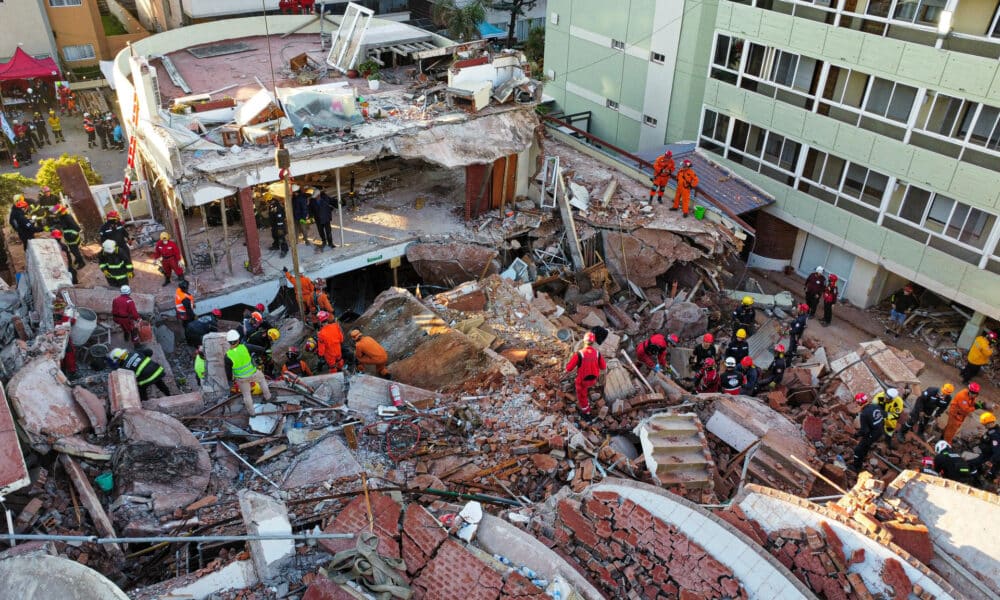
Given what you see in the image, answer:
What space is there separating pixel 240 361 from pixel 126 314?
3498mm

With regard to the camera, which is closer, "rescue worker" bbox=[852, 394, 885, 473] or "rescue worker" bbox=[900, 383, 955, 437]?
"rescue worker" bbox=[852, 394, 885, 473]

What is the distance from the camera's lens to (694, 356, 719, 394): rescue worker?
12.9 meters

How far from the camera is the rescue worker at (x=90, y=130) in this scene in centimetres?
2597

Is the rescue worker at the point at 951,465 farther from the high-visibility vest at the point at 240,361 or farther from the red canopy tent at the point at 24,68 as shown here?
the red canopy tent at the point at 24,68

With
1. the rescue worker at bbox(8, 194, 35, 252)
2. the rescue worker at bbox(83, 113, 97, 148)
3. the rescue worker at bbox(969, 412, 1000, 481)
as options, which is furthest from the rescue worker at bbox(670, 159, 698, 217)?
the rescue worker at bbox(83, 113, 97, 148)

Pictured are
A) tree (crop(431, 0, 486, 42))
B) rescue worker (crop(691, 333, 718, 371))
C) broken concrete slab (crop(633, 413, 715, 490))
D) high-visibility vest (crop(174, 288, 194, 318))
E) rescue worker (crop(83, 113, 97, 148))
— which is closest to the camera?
broken concrete slab (crop(633, 413, 715, 490))

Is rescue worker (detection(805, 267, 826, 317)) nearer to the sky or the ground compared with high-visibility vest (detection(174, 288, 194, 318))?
nearer to the ground

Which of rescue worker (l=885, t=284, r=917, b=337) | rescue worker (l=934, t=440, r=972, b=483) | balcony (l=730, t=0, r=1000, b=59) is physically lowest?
rescue worker (l=885, t=284, r=917, b=337)

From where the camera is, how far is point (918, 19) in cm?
1558

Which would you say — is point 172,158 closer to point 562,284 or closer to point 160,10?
point 562,284

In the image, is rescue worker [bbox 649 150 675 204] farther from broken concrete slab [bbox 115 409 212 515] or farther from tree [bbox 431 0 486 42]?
tree [bbox 431 0 486 42]

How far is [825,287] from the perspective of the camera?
1784 centimetres

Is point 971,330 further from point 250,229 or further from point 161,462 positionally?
point 161,462

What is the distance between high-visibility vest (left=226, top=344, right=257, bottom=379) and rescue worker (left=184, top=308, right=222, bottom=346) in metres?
3.07
